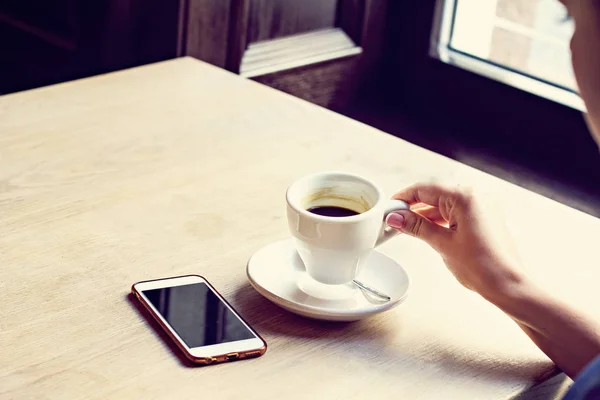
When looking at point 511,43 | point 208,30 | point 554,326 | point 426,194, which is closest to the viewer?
point 554,326

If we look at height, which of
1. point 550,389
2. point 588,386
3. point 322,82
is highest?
point 588,386

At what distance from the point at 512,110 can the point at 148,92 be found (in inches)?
44.1

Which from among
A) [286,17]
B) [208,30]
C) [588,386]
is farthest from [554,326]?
[286,17]

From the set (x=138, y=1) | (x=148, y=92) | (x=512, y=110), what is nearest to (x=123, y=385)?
(x=148, y=92)

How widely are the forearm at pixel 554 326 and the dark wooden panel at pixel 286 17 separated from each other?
1425 millimetres

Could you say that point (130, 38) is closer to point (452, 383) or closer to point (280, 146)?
point (280, 146)

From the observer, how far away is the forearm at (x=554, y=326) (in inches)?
32.4

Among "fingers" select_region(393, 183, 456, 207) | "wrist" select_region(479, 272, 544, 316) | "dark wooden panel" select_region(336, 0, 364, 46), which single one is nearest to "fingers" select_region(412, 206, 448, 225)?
"fingers" select_region(393, 183, 456, 207)

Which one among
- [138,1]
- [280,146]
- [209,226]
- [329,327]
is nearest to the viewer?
[329,327]

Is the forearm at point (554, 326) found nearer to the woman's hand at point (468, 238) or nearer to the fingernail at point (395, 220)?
the woman's hand at point (468, 238)

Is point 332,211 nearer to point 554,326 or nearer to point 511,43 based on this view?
point 554,326

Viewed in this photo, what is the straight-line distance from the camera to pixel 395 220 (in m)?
0.90

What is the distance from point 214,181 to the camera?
43.6 inches

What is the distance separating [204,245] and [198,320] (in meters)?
0.15
